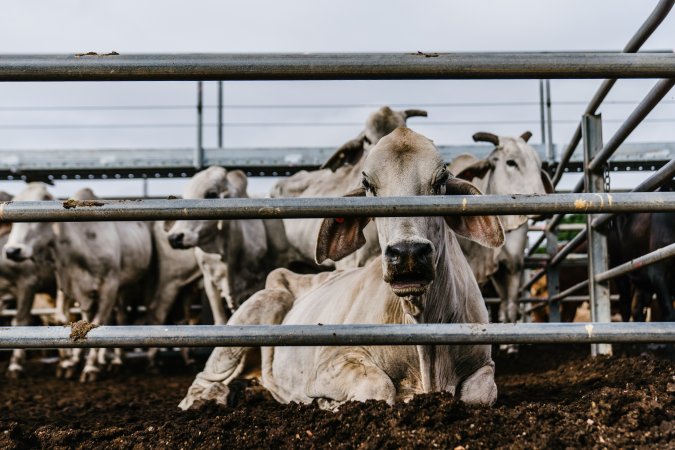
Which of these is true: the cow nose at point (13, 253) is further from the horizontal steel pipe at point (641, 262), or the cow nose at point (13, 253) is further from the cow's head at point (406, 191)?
the horizontal steel pipe at point (641, 262)

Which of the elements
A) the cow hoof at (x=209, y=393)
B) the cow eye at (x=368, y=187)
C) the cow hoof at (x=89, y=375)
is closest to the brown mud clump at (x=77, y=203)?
the cow eye at (x=368, y=187)

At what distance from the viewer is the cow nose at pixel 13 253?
8.55 meters

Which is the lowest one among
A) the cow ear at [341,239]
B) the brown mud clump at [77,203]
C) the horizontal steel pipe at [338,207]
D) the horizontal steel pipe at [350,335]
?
the horizontal steel pipe at [350,335]

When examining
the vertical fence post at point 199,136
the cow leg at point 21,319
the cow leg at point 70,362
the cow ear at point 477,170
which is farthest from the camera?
the vertical fence post at point 199,136

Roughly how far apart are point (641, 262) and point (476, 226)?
1.20 metres

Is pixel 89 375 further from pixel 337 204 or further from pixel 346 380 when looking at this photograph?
pixel 337 204

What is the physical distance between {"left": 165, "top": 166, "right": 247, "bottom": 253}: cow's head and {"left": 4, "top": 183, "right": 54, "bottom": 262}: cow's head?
147 cm

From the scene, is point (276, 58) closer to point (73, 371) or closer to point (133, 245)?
point (73, 371)

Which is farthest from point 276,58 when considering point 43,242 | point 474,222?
point 43,242

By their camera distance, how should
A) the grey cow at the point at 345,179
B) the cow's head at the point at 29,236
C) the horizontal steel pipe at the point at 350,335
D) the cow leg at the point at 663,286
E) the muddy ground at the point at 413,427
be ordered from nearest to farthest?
the muddy ground at the point at 413,427 → the horizontal steel pipe at the point at 350,335 → the cow leg at the point at 663,286 → the grey cow at the point at 345,179 → the cow's head at the point at 29,236

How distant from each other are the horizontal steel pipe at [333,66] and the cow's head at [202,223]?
550 centimetres

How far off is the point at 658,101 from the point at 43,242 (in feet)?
24.4

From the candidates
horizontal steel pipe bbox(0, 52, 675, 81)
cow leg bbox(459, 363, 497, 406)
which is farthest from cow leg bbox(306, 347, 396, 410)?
horizontal steel pipe bbox(0, 52, 675, 81)

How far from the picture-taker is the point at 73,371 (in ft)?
30.6
